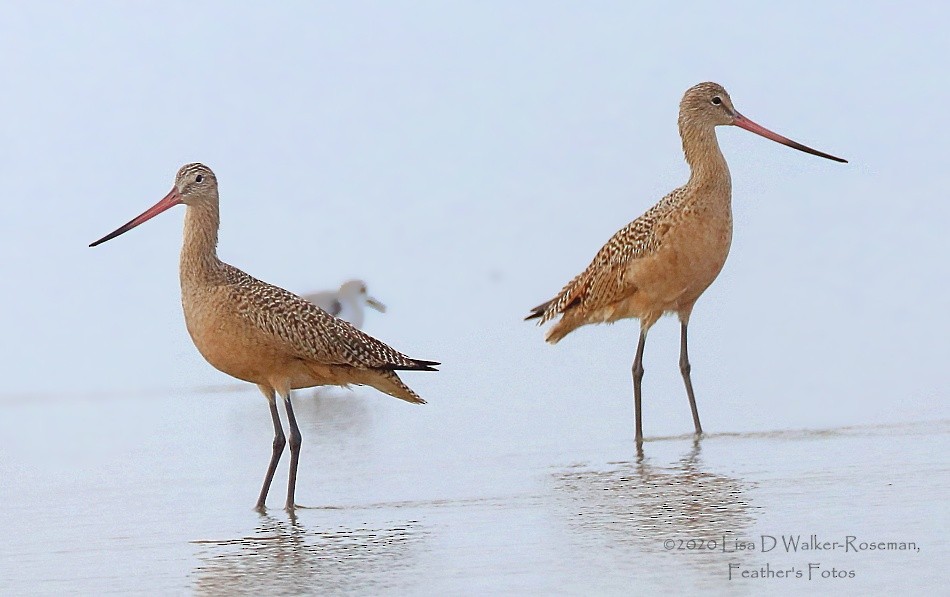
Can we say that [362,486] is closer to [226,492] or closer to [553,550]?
[226,492]

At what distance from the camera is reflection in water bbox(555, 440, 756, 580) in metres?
6.11

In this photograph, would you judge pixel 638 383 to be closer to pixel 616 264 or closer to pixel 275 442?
pixel 616 264

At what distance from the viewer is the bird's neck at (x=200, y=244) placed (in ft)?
26.4

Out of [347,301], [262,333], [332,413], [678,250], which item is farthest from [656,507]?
[347,301]

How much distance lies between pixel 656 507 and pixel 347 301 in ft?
30.1

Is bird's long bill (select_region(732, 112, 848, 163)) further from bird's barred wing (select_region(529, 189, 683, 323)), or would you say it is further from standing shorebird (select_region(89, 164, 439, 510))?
standing shorebird (select_region(89, 164, 439, 510))

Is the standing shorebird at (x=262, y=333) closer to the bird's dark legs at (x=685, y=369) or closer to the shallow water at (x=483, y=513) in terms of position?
the shallow water at (x=483, y=513)

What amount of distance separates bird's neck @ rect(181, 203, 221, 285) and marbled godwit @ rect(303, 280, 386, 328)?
22.0ft

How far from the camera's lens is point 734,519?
6461 mm

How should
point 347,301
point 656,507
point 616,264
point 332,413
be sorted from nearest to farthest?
point 656,507, point 616,264, point 332,413, point 347,301

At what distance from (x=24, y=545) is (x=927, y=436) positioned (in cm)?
455

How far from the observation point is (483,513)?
707 cm

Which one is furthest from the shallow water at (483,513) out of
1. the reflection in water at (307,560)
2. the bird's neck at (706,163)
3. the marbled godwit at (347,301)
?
the marbled godwit at (347,301)

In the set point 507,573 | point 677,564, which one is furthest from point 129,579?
point 677,564
